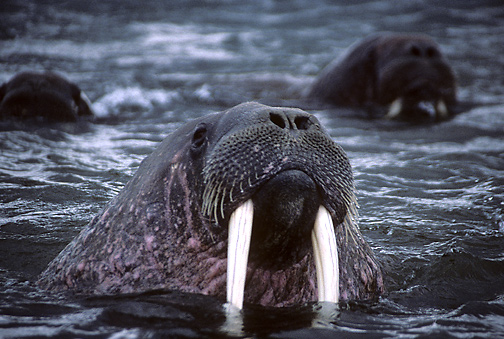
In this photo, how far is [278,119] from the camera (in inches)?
150

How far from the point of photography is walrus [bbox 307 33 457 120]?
10344 millimetres

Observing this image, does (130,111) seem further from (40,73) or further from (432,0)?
(432,0)

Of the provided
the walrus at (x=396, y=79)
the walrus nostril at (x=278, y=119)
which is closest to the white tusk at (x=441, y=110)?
the walrus at (x=396, y=79)

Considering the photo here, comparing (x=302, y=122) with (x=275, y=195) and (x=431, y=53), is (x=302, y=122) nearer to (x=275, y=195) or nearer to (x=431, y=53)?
(x=275, y=195)

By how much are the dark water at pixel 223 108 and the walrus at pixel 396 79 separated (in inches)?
19.5

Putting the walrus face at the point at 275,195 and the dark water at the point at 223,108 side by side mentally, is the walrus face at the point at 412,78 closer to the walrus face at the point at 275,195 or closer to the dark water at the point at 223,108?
the dark water at the point at 223,108

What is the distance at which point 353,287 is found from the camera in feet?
14.3

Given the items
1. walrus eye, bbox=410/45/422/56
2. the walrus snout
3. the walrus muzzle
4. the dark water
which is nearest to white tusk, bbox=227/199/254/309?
the walrus muzzle

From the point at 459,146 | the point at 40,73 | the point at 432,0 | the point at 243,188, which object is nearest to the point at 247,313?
the point at 243,188

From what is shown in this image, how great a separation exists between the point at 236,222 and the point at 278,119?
0.68m

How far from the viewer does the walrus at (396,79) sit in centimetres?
1034

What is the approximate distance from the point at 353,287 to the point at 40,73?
7627mm

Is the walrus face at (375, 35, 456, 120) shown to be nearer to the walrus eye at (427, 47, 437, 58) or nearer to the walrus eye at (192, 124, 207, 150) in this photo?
the walrus eye at (427, 47, 437, 58)

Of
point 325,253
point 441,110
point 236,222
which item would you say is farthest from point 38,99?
point 325,253
